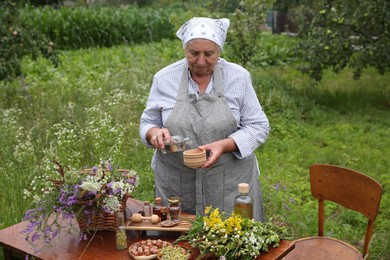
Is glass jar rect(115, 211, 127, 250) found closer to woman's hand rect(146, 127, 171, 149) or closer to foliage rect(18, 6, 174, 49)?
woman's hand rect(146, 127, 171, 149)

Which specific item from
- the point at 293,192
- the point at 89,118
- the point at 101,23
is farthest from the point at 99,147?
the point at 101,23

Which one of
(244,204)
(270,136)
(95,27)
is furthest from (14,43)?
(95,27)

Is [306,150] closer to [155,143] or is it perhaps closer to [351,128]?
[351,128]

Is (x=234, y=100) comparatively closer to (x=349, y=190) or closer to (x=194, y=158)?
(x=194, y=158)

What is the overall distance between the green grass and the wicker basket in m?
1.46

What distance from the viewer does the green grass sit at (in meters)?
4.75

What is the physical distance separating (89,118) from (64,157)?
1192mm

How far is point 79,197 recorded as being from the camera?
8.43 feet

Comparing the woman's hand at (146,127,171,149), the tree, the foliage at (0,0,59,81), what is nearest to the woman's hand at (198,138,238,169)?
the woman's hand at (146,127,171,149)

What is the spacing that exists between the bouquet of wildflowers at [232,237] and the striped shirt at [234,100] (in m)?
0.57

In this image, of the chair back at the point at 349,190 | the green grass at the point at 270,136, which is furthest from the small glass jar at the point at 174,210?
the green grass at the point at 270,136

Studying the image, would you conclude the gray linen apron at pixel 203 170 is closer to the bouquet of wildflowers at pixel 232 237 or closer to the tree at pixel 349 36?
the bouquet of wildflowers at pixel 232 237

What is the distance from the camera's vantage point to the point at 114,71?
9.30 m

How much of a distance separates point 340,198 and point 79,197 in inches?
68.3
